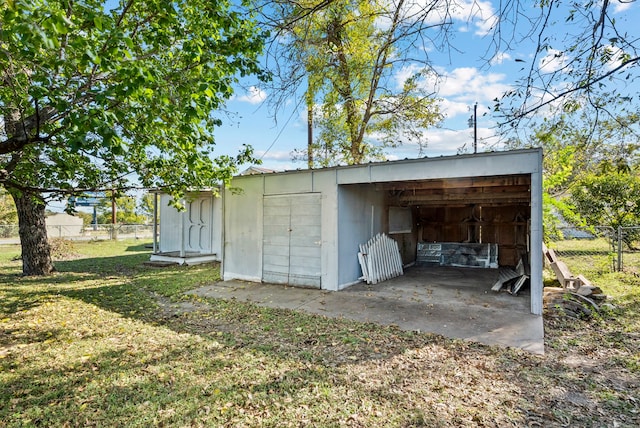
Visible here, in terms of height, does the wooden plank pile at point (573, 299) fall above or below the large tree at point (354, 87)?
below

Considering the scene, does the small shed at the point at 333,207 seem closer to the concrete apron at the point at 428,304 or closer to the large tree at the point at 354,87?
the concrete apron at the point at 428,304

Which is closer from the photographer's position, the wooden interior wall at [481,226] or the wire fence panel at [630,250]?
the wire fence panel at [630,250]

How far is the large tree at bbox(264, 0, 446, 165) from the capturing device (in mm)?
4531

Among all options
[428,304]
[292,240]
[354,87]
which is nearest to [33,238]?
[292,240]

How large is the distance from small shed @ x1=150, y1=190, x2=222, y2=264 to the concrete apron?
4597 mm

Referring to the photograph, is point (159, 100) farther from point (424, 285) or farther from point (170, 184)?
point (424, 285)

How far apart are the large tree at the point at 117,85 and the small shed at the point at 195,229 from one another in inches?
224

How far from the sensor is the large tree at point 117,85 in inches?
115

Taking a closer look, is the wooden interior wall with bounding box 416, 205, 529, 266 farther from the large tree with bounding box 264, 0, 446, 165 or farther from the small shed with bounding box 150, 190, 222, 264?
the small shed with bounding box 150, 190, 222, 264

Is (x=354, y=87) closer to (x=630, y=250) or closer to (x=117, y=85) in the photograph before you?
(x=117, y=85)

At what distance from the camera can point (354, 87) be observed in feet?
39.1

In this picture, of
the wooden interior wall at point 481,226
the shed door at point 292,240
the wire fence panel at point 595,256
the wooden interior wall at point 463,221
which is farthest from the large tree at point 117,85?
the wire fence panel at point 595,256

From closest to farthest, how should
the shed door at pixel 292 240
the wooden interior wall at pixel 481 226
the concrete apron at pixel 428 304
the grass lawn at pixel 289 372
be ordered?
1. the grass lawn at pixel 289 372
2. the concrete apron at pixel 428 304
3. the shed door at pixel 292 240
4. the wooden interior wall at pixel 481 226

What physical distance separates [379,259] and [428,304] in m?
2.32
